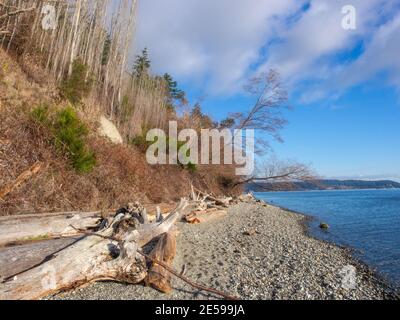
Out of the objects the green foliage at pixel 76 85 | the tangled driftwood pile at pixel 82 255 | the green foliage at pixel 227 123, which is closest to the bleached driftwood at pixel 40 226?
the tangled driftwood pile at pixel 82 255

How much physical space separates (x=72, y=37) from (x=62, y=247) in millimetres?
15815

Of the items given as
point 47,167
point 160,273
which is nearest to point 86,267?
point 160,273

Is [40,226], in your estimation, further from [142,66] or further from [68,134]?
[142,66]

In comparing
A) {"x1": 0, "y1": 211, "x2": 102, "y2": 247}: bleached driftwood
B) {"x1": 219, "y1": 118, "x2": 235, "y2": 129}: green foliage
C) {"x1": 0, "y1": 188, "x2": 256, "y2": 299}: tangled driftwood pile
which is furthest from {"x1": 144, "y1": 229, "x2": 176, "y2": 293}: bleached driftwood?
{"x1": 219, "y1": 118, "x2": 235, "y2": 129}: green foliage

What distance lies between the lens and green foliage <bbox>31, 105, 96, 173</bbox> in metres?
9.73

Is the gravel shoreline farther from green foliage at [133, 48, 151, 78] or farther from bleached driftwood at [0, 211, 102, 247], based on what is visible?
green foliage at [133, 48, 151, 78]

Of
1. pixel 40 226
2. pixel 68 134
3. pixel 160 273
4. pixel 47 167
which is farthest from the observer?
pixel 68 134

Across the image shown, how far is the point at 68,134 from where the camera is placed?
32.6ft

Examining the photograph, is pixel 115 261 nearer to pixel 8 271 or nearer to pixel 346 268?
pixel 8 271

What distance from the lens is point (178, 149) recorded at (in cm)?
2123

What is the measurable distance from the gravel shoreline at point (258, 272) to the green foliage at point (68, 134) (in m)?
4.06

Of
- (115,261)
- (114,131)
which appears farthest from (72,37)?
(115,261)

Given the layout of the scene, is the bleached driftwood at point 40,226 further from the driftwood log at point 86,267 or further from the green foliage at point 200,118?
the green foliage at point 200,118

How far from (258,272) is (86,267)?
3257 mm
